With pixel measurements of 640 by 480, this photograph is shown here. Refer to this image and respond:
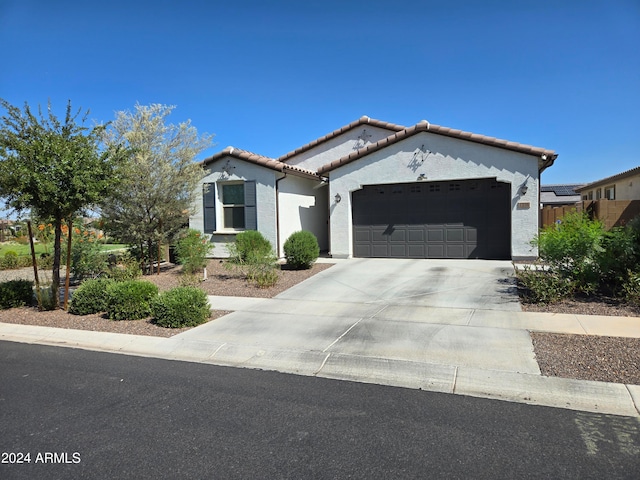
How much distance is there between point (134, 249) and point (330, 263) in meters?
6.02

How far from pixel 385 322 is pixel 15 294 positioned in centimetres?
777

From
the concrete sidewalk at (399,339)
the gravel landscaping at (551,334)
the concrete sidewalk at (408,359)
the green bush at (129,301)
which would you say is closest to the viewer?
the concrete sidewalk at (408,359)

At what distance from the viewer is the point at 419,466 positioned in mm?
3230

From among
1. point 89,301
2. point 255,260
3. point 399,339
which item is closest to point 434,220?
point 255,260

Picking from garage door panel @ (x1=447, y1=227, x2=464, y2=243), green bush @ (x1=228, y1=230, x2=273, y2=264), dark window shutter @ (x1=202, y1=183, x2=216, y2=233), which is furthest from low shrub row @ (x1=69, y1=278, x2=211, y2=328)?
garage door panel @ (x1=447, y1=227, x2=464, y2=243)

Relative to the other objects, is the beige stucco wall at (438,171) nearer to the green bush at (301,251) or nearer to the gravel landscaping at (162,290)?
the gravel landscaping at (162,290)

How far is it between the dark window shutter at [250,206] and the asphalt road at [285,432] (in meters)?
10.9

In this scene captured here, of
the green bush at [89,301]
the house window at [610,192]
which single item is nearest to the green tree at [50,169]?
the green bush at [89,301]

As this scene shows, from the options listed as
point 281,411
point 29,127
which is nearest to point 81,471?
point 281,411

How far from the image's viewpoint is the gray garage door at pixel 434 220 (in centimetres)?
1386

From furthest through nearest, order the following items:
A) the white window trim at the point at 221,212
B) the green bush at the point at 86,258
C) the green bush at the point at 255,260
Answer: the white window trim at the point at 221,212, the green bush at the point at 86,258, the green bush at the point at 255,260

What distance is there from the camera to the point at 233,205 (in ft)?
53.8

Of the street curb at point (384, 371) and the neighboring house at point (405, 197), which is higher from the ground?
the neighboring house at point (405, 197)

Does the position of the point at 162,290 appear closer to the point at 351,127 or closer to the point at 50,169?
the point at 50,169
